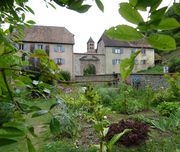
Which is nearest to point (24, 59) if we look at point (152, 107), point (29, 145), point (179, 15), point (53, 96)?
point (53, 96)

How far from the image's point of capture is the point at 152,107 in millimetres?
10438

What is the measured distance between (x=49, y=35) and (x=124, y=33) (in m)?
35.8

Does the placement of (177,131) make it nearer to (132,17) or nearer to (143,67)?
(132,17)

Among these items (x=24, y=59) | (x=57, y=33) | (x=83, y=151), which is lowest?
(x=83, y=151)

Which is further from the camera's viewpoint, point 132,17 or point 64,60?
point 64,60

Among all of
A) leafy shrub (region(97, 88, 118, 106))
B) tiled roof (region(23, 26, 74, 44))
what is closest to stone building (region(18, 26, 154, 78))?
tiled roof (region(23, 26, 74, 44))

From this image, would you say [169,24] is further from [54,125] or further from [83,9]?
[54,125]

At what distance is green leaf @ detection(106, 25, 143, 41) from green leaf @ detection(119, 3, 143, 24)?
0.02 meters

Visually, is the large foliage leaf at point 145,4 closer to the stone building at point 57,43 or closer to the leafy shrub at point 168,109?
the leafy shrub at point 168,109

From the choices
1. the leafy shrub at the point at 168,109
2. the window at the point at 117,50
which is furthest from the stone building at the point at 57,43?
the leafy shrub at the point at 168,109

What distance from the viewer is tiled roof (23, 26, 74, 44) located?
1356 inches

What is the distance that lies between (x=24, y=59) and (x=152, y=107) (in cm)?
952

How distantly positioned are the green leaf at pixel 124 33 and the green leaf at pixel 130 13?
2cm

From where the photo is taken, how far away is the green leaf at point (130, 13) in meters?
0.47
